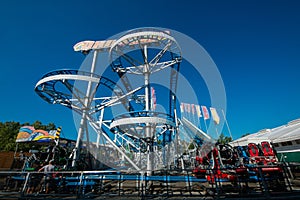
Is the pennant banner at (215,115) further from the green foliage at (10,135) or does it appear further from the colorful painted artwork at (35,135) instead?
the green foliage at (10,135)

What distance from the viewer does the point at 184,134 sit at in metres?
22.0

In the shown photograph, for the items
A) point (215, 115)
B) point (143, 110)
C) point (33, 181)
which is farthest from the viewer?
point (215, 115)

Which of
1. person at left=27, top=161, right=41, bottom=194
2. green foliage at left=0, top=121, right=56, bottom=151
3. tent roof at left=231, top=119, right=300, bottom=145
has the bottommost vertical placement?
person at left=27, top=161, right=41, bottom=194

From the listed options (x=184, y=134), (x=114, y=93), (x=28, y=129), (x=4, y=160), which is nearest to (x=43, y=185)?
(x=114, y=93)

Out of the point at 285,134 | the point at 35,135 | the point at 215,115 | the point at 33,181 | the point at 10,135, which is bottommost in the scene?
the point at 33,181

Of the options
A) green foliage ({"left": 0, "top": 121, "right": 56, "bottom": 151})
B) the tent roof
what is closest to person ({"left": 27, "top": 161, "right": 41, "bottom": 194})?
the tent roof

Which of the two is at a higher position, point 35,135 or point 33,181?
point 35,135

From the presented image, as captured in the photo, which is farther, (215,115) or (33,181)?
(215,115)

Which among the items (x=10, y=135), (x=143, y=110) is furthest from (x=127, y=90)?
(x=10, y=135)

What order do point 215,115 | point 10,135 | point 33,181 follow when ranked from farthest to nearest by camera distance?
1. point 10,135
2. point 215,115
3. point 33,181

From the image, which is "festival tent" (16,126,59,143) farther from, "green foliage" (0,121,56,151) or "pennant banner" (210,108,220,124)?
"pennant banner" (210,108,220,124)

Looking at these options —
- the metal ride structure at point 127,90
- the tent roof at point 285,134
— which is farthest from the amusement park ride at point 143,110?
the tent roof at point 285,134

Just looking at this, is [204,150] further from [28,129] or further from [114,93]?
[28,129]

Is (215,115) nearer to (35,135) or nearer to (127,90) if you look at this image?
(127,90)
